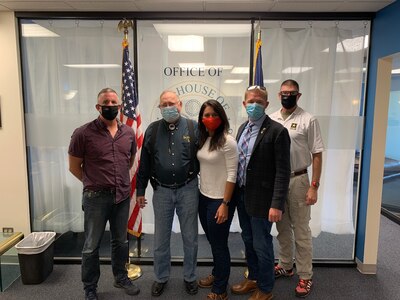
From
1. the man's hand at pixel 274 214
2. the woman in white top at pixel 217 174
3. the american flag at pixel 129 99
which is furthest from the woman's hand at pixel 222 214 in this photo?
the american flag at pixel 129 99

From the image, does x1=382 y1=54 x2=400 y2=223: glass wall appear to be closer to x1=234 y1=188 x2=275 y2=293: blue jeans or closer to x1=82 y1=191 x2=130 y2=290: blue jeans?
x1=234 y1=188 x2=275 y2=293: blue jeans

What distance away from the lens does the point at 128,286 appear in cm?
255

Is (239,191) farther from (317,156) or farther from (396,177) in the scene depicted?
(396,177)

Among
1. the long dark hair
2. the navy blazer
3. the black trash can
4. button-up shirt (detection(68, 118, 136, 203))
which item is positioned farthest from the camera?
the black trash can

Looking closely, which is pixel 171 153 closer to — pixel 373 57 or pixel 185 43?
pixel 185 43

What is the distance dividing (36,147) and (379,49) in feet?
11.1

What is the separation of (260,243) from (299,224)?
520 millimetres

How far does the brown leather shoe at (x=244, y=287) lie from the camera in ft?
8.22

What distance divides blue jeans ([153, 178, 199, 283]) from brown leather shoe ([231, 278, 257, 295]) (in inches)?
13.8

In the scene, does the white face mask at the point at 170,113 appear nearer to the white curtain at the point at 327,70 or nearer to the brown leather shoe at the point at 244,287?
the white curtain at the point at 327,70

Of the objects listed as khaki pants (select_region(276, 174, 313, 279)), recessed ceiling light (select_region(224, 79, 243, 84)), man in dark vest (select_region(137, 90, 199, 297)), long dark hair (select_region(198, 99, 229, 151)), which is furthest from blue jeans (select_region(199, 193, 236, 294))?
recessed ceiling light (select_region(224, 79, 243, 84))

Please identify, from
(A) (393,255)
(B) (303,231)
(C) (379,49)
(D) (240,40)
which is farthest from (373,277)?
(D) (240,40)

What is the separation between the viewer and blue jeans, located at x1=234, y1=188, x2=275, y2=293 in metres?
2.16

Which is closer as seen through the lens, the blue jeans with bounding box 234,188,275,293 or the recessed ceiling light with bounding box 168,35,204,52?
the blue jeans with bounding box 234,188,275,293
